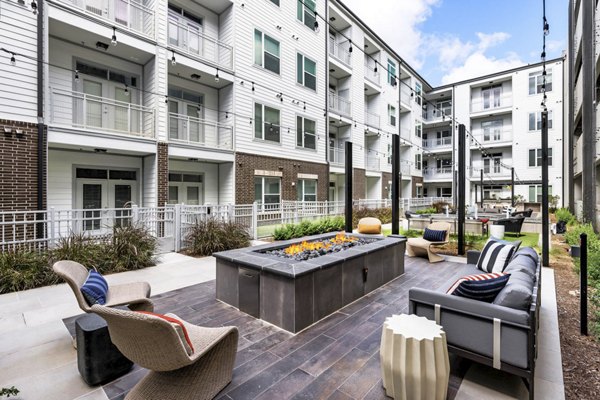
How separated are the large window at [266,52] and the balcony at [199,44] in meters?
1.49

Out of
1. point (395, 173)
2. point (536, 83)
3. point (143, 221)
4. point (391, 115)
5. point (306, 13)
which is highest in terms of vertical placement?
point (306, 13)

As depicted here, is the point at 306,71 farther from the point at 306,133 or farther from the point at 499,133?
the point at 499,133

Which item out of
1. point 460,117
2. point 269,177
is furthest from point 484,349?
point 460,117

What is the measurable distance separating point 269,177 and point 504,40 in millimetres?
10064

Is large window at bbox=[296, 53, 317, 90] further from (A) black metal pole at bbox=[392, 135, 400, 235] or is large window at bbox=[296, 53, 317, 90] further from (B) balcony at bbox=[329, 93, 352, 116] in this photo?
(A) black metal pole at bbox=[392, 135, 400, 235]

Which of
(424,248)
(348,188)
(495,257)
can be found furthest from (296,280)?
(424,248)

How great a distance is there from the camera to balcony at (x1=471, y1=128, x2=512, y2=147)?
88.1 ft

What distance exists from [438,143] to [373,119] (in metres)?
13.0

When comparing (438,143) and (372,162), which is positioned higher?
(438,143)

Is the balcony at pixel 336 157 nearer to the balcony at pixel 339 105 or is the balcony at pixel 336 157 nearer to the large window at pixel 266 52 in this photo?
the balcony at pixel 339 105

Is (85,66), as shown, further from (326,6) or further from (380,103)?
(380,103)

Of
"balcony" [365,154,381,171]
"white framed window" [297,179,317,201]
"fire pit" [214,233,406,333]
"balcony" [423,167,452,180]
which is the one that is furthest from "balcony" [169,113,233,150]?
"balcony" [423,167,452,180]

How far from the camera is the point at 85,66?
32.5 feet

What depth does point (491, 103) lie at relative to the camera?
2802 centimetres
